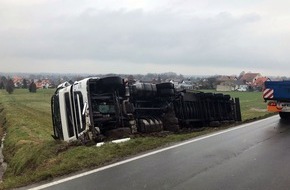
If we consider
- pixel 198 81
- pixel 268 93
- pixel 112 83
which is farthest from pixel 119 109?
pixel 198 81

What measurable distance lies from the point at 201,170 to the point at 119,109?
16.9 feet

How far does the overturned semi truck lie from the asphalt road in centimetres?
253

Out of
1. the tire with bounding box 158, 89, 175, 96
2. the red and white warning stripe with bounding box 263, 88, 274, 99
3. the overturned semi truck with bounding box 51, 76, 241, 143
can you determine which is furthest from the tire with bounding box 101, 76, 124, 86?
the red and white warning stripe with bounding box 263, 88, 274, 99

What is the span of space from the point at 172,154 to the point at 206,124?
25.4 feet

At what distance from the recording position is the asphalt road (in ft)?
20.8

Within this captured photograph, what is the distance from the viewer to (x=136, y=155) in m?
8.80

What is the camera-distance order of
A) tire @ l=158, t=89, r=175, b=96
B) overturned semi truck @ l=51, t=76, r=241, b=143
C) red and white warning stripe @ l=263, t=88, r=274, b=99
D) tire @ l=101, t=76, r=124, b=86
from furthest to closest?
red and white warning stripe @ l=263, t=88, r=274, b=99 → tire @ l=158, t=89, r=175, b=96 → tire @ l=101, t=76, r=124, b=86 → overturned semi truck @ l=51, t=76, r=241, b=143

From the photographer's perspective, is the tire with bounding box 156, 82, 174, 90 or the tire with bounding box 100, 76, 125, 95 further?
the tire with bounding box 156, 82, 174, 90

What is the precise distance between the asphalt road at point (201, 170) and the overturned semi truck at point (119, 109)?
99.5 inches

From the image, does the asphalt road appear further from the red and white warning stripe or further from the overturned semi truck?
the red and white warning stripe

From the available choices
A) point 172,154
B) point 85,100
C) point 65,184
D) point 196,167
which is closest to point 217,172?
point 196,167

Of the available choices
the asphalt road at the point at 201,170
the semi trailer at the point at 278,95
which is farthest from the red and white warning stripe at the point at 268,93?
the asphalt road at the point at 201,170

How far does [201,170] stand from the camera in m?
7.31

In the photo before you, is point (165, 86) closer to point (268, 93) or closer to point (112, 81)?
point (112, 81)
